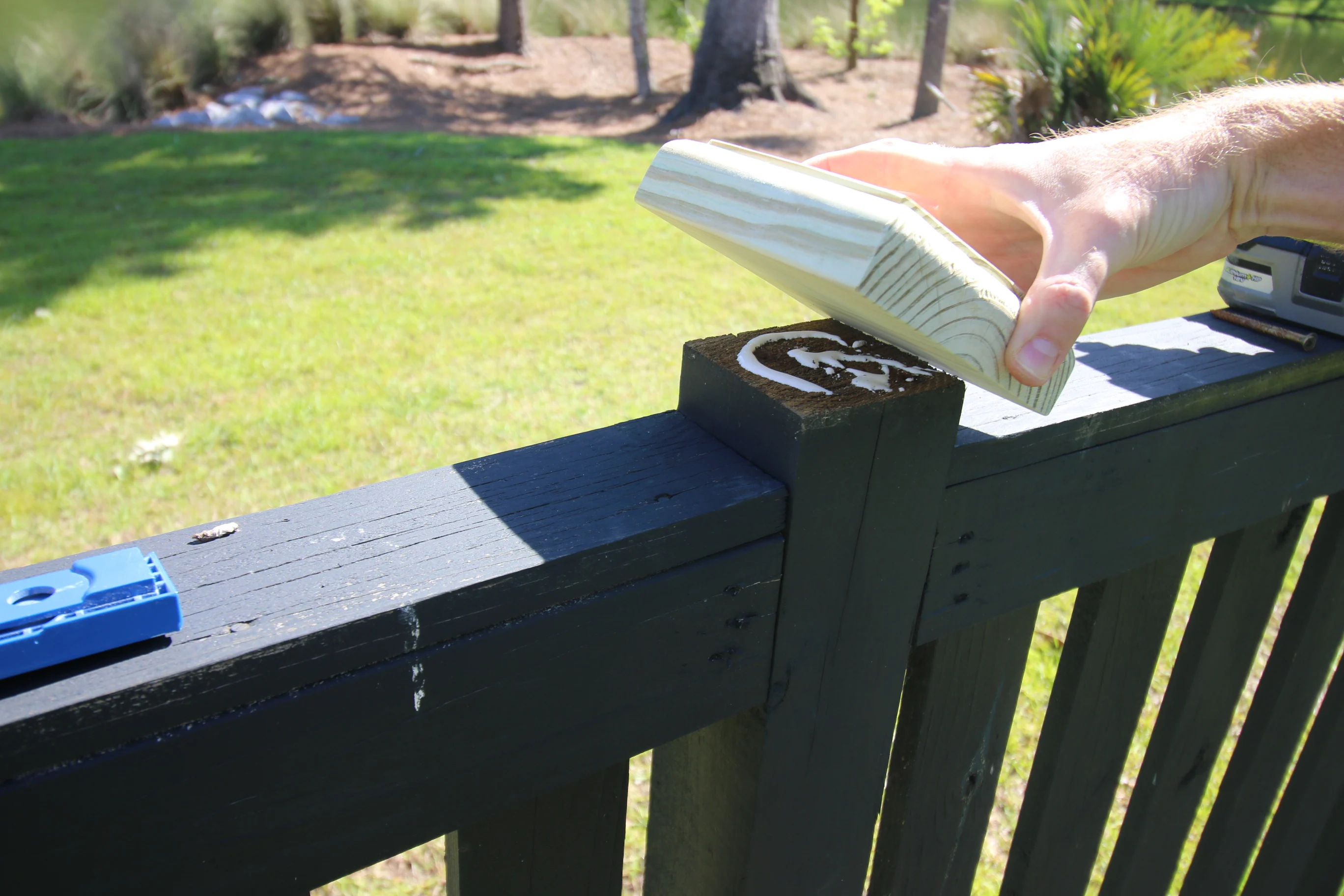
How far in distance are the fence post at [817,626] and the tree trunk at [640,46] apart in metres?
11.1

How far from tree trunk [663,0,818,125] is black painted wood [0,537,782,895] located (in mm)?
10503

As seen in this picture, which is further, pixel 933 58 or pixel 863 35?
pixel 863 35

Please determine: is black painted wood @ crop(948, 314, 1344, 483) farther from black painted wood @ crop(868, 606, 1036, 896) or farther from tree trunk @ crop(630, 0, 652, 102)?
tree trunk @ crop(630, 0, 652, 102)

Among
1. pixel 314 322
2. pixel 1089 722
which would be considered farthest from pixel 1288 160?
pixel 314 322

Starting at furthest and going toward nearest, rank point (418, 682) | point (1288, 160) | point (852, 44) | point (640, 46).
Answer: point (852, 44)
point (640, 46)
point (1288, 160)
point (418, 682)

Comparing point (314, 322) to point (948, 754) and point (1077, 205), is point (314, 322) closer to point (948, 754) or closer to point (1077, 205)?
point (948, 754)

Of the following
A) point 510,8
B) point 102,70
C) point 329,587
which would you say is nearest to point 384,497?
point 329,587

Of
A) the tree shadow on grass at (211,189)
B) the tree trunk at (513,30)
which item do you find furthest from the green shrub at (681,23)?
the tree shadow on grass at (211,189)

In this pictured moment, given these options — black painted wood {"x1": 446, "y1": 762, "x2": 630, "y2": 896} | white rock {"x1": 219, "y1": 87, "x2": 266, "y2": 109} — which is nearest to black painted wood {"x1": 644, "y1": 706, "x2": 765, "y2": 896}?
black painted wood {"x1": 446, "y1": 762, "x2": 630, "y2": 896}

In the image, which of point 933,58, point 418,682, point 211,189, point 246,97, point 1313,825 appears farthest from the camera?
point 246,97

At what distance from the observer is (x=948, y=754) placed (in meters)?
1.18

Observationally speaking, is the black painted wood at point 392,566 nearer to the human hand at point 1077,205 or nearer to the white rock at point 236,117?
the human hand at point 1077,205

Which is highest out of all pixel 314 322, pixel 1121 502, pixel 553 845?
pixel 1121 502

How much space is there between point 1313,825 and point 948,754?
3.42ft
